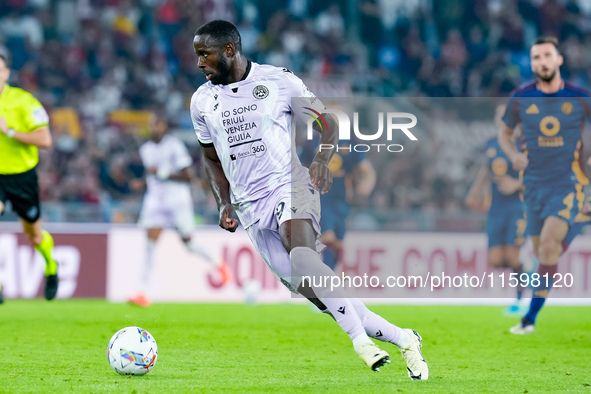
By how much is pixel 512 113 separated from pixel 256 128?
4067mm

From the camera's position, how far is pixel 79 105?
18359 millimetres

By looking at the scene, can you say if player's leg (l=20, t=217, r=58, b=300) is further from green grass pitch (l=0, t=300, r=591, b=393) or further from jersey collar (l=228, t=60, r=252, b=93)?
jersey collar (l=228, t=60, r=252, b=93)

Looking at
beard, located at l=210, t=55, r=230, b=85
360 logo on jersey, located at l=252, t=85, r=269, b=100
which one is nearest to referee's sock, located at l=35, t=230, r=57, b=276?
beard, located at l=210, t=55, r=230, b=85

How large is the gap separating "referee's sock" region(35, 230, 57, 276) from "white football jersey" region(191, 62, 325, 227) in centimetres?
450

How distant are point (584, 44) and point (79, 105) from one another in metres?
12.0

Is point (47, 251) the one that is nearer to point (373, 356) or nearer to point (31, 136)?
point (31, 136)

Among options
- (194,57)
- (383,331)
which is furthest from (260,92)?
(194,57)

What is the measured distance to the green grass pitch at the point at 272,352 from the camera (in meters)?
5.49

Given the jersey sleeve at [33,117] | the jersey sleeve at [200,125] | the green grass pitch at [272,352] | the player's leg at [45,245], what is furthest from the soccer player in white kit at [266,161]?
the player's leg at [45,245]

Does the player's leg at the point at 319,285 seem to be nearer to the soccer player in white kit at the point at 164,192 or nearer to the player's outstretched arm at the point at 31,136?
the player's outstretched arm at the point at 31,136

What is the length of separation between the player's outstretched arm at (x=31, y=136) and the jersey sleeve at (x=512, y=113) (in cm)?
467

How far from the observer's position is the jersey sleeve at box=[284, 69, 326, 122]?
5801 mm

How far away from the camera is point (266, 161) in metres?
5.80

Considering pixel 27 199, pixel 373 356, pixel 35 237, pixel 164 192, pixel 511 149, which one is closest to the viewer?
pixel 373 356
